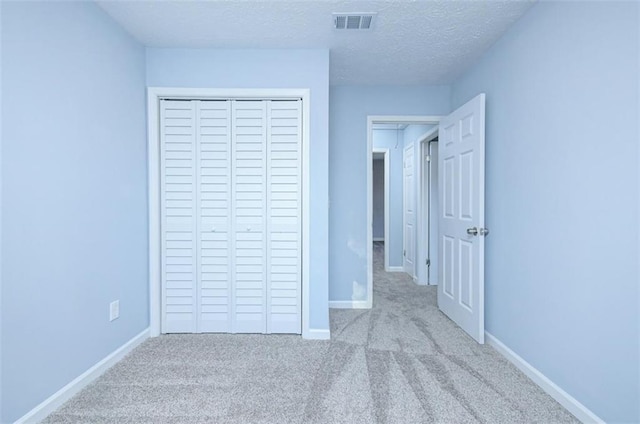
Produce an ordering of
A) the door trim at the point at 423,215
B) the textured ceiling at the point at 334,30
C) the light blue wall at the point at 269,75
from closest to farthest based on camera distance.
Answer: the textured ceiling at the point at 334,30 → the light blue wall at the point at 269,75 → the door trim at the point at 423,215

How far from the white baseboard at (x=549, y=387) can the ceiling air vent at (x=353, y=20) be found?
2.47 metres

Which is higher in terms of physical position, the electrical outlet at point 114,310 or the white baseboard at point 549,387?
the electrical outlet at point 114,310

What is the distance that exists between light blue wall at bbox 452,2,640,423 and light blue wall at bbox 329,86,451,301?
46.9 inches

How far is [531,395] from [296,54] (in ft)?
Answer: 9.25

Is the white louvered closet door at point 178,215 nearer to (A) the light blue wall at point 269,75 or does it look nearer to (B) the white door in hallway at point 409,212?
(A) the light blue wall at point 269,75

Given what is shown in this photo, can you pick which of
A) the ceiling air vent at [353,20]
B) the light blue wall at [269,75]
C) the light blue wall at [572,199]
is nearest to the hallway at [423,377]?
the light blue wall at [572,199]

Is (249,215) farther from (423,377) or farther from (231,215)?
(423,377)

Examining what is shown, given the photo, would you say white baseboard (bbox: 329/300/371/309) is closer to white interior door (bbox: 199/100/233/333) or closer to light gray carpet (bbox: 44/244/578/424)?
light gray carpet (bbox: 44/244/578/424)

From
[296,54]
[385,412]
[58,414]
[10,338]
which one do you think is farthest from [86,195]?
[385,412]

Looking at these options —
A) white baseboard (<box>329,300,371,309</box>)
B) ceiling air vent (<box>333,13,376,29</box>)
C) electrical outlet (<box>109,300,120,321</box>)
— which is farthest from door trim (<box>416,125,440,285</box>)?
electrical outlet (<box>109,300,120,321</box>)

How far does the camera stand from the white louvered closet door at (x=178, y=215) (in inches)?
111

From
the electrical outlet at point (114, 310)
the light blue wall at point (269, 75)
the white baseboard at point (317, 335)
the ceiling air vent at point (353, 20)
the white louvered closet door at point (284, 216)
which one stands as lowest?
the white baseboard at point (317, 335)

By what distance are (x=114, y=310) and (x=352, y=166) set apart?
99.6 inches

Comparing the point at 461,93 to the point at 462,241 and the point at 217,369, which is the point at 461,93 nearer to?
the point at 462,241
